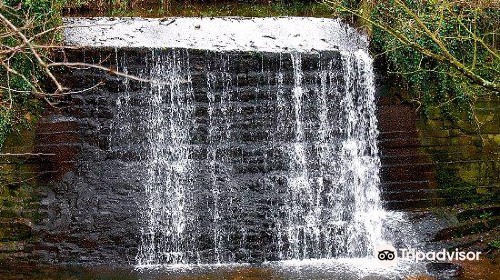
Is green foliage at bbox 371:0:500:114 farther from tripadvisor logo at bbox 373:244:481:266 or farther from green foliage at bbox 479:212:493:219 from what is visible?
tripadvisor logo at bbox 373:244:481:266

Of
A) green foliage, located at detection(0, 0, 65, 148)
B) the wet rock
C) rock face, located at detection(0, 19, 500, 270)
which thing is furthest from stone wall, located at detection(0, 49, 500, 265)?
the wet rock

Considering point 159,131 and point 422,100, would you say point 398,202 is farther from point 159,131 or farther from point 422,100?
point 159,131

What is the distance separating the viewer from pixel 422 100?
934 cm

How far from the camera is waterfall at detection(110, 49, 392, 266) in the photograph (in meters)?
8.71

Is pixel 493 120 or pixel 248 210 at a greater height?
pixel 493 120

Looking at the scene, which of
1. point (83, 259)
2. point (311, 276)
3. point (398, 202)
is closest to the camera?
point (311, 276)

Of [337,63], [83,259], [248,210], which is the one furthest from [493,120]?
[83,259]

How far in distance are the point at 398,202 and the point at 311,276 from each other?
7.31 feet

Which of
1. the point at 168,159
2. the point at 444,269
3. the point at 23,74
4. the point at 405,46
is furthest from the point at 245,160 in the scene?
the point at 23,74

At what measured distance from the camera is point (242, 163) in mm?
8844

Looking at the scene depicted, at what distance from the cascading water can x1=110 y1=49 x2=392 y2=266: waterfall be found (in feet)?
0.05

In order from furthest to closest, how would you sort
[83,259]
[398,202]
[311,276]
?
[398,202], [83,259], [311,276]

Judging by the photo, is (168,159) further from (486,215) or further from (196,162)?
(486,215)

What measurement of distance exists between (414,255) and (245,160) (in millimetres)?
2788
